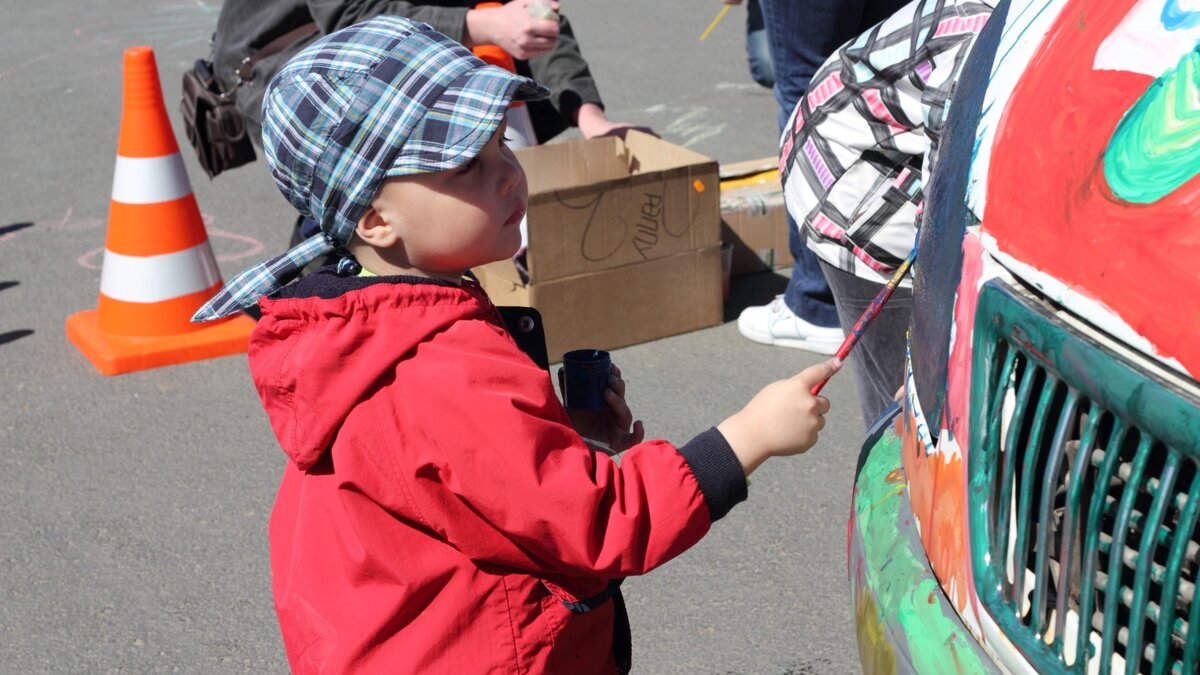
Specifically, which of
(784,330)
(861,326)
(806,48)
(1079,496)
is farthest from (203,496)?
(1079,496)

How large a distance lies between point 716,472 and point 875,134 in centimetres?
94

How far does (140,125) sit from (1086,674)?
421cm

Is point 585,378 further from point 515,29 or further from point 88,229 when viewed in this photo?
point 88,229

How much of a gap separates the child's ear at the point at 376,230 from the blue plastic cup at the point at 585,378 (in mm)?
361

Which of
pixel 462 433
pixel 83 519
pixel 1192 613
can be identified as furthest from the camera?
pixel 83 519

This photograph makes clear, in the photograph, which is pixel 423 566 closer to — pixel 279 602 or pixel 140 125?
pixel 279 602

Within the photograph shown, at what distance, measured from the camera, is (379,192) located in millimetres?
1841

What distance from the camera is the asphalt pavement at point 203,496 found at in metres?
3.15

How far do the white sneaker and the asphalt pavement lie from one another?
0.06 meters

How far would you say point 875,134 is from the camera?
249cm

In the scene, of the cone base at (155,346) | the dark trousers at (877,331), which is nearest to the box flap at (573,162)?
the cone base at (155,346)

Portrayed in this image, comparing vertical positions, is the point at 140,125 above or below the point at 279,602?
below

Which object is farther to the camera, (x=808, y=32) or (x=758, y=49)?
(x=758, y=49)

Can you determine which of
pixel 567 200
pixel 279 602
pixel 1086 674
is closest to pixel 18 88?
pixel 567 200
